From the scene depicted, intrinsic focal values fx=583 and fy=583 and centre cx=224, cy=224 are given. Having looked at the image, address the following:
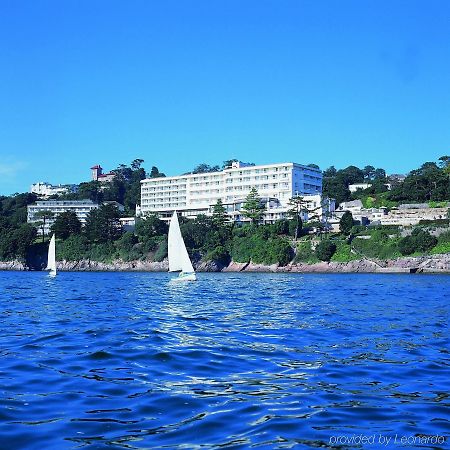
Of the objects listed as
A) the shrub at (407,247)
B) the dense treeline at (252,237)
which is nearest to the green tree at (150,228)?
the dense treeline at (252,237)

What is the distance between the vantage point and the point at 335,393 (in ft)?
33.2

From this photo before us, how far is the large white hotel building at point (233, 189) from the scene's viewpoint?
151525 millimetres

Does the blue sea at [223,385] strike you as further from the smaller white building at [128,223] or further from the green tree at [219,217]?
the smaller white building at [128,223]

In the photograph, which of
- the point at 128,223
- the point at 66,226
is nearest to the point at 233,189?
the point at 128,223

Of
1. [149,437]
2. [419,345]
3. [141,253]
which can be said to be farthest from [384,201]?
[149,437]

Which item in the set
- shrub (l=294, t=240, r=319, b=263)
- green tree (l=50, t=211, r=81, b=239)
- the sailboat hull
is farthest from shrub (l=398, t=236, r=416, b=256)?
green tree (l=50, t=211, r=81, b=239)

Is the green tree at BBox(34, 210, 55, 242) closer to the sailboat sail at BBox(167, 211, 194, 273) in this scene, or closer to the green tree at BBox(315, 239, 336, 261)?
the green tree at BBox(315, 239, 336, 261)

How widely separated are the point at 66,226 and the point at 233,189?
1817 inches

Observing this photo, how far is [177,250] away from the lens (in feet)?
174

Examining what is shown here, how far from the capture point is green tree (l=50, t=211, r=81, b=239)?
490ft

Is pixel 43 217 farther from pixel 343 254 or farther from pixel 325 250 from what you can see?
pixel 343 254

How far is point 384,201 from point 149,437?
149 meters

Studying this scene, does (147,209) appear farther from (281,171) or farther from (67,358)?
(67,358)

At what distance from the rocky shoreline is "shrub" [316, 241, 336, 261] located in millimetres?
1307
